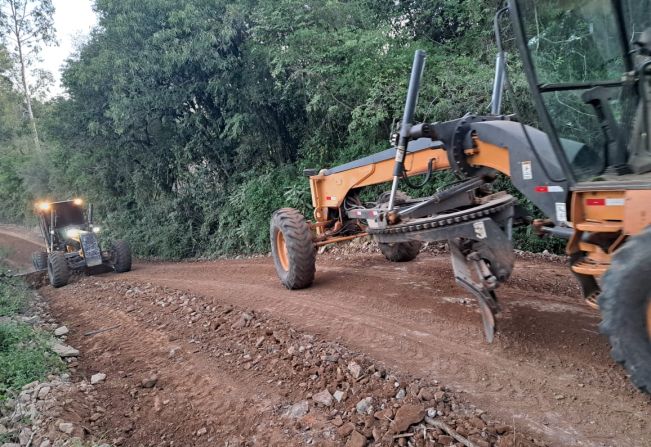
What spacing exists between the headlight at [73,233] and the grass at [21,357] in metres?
6.36

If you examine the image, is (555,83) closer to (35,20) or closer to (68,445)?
(68,445)

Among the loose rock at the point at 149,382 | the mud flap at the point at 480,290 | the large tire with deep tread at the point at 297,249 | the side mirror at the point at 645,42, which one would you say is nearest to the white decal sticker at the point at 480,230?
the mud flap at the point at 480,290

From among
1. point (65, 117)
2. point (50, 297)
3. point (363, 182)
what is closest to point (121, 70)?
point (65, 117)

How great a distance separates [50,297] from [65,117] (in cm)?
890

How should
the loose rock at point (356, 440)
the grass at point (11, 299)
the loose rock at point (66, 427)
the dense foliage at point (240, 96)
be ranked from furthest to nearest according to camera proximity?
the dense foliage at point (240, 96) → the grass at point (11, 299) → the loose rock at point (66, 427) → the loose rock at point (356, 440)

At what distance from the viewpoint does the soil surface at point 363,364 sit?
2.76 m

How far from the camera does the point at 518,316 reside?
4234mm

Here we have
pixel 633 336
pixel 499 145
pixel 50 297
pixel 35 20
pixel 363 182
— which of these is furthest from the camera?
pixel 35 20

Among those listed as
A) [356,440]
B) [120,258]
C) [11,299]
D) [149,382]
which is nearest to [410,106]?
[356,440]

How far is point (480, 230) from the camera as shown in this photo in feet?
12.2

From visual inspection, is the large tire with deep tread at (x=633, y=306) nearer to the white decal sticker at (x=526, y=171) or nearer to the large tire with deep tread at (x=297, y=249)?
the white decal sticker at (x=526, y=171)

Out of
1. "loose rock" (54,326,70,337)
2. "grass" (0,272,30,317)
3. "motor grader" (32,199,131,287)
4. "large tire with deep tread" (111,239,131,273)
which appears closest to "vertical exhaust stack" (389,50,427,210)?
"loose rock" (54,326,70,337)

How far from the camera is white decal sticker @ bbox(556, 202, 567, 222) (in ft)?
10.7

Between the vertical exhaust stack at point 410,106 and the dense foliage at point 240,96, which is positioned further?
the dense foliage at point 240,96
